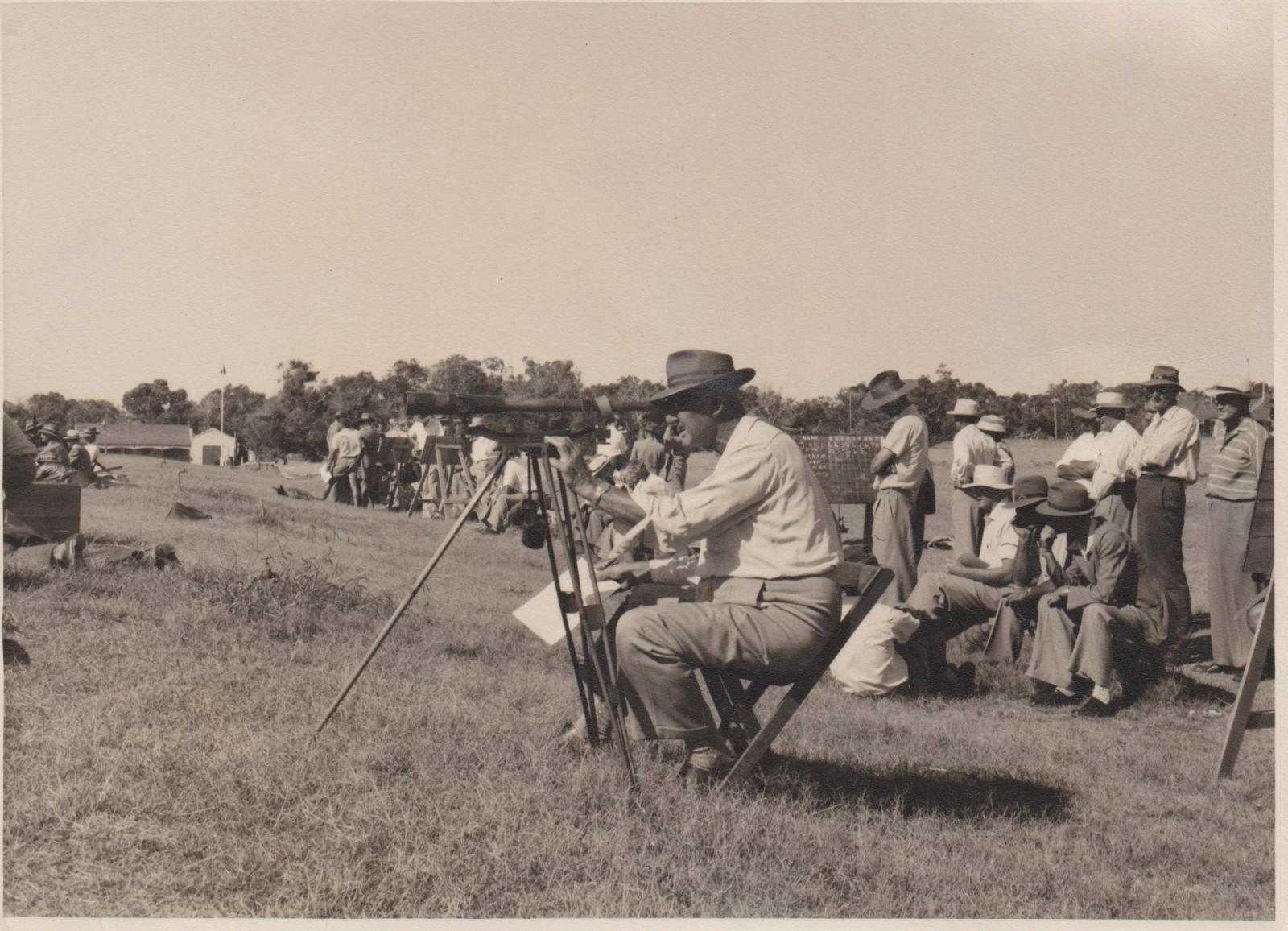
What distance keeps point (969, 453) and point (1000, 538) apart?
2.23 metres

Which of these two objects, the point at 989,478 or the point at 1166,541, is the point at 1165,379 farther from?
the point at 989,478

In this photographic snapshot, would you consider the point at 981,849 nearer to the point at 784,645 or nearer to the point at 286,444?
the point at 784,645

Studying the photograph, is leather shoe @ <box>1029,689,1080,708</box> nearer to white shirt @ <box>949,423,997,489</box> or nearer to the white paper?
white shirt @ <box>949,423,997,489</box>

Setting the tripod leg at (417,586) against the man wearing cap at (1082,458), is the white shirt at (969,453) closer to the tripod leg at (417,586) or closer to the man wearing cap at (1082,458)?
the man wearing cap at (1082,458)

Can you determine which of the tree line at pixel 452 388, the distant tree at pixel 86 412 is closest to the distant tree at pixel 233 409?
the tree line at pixel 452 388

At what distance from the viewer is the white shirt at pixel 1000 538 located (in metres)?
7.26

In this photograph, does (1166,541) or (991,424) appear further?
(991,424)

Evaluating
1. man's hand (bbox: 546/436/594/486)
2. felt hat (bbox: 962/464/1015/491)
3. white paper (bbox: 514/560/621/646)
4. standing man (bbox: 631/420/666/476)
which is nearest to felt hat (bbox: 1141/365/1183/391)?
felt hat (bbox: 962/464/1015/491)

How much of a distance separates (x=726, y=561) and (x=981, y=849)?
56.6 inches

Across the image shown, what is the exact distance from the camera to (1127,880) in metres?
3.90

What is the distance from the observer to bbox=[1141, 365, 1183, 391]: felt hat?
781 cm

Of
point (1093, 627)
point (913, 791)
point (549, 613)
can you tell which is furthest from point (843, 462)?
point (549, 613)

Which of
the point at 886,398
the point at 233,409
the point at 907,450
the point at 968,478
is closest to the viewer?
the point at 907,450

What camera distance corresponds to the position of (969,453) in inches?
373
